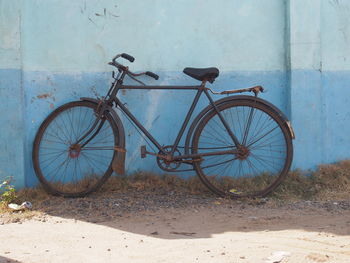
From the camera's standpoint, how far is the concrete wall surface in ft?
18.1

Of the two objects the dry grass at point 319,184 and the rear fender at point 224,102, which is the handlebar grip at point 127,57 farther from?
the dry grass at point 319,184

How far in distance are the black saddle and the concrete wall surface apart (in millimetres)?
461

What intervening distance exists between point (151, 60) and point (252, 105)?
4.04ft

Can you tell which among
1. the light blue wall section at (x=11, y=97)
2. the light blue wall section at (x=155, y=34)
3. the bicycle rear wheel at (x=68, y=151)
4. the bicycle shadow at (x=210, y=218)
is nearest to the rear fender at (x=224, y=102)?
the light blue wall section at (x=155, y=34)

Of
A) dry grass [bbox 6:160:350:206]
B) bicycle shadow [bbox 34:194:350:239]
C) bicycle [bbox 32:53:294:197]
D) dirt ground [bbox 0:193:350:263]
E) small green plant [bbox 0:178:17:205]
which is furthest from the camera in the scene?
dry grass [bbox 6:160:350:206]

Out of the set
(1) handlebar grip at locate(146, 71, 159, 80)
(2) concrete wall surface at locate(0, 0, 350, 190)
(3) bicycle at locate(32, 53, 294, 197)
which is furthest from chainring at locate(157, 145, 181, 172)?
(1) handlebar grip at locate(146, 71, 159, 80)

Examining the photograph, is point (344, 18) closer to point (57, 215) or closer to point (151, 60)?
point (151, 60)

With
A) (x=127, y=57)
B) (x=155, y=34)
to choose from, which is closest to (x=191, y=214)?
(x=127, y=57)

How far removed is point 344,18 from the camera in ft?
19.7

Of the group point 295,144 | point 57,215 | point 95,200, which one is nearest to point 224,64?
point 295,144

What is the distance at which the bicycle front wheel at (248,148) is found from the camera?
557cm

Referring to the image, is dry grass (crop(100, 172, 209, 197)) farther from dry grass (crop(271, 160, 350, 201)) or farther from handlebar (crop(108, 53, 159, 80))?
handlebar (crop(108, 53, 159, 80))

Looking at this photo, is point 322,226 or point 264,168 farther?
point 264,168

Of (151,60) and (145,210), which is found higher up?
(151,60)
